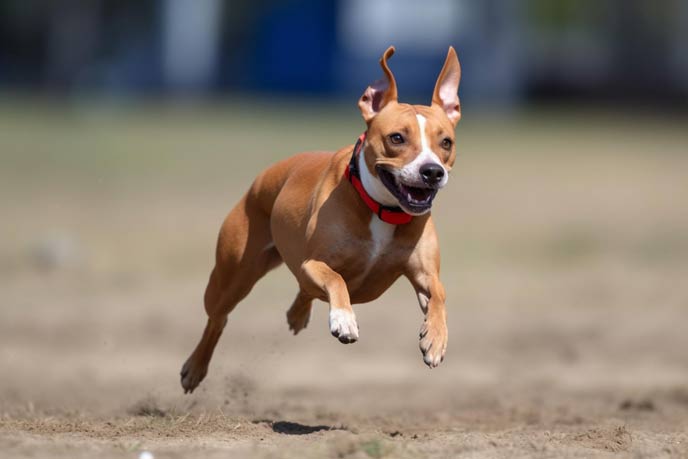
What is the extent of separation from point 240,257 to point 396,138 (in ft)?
5.61

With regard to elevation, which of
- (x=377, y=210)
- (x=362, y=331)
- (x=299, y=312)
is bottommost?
(x=362, y=331)

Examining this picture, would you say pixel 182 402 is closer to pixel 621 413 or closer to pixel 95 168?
pixel 621 413

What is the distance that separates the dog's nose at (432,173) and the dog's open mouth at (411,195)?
8 centimetres

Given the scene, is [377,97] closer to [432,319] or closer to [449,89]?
[449,89]

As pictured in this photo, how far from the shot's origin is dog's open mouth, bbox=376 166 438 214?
22.0ft

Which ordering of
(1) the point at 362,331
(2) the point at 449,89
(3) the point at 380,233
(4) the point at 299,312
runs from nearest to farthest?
(3) the point at 380,233 → (2) the point at 449,89 → (4) the point at 299,312 → (1) the point at 362,331

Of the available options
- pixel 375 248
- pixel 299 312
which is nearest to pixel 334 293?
pixel 375 248

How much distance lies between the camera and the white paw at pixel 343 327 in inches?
261

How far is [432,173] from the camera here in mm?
6594

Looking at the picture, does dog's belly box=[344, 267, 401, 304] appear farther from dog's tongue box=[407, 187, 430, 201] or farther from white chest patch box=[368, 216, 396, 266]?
dog's tongue box=[407, 187, 430, 201]

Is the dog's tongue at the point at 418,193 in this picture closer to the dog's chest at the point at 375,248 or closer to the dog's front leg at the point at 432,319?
the dog's chest at the point at 375,248

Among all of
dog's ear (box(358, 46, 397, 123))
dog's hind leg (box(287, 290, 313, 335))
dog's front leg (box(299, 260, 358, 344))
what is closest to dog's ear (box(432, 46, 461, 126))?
Answer: dog's ear (box(358, 46, 397, 123))

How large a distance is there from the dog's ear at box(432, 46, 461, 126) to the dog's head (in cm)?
10

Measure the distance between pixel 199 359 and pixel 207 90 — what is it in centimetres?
3724
